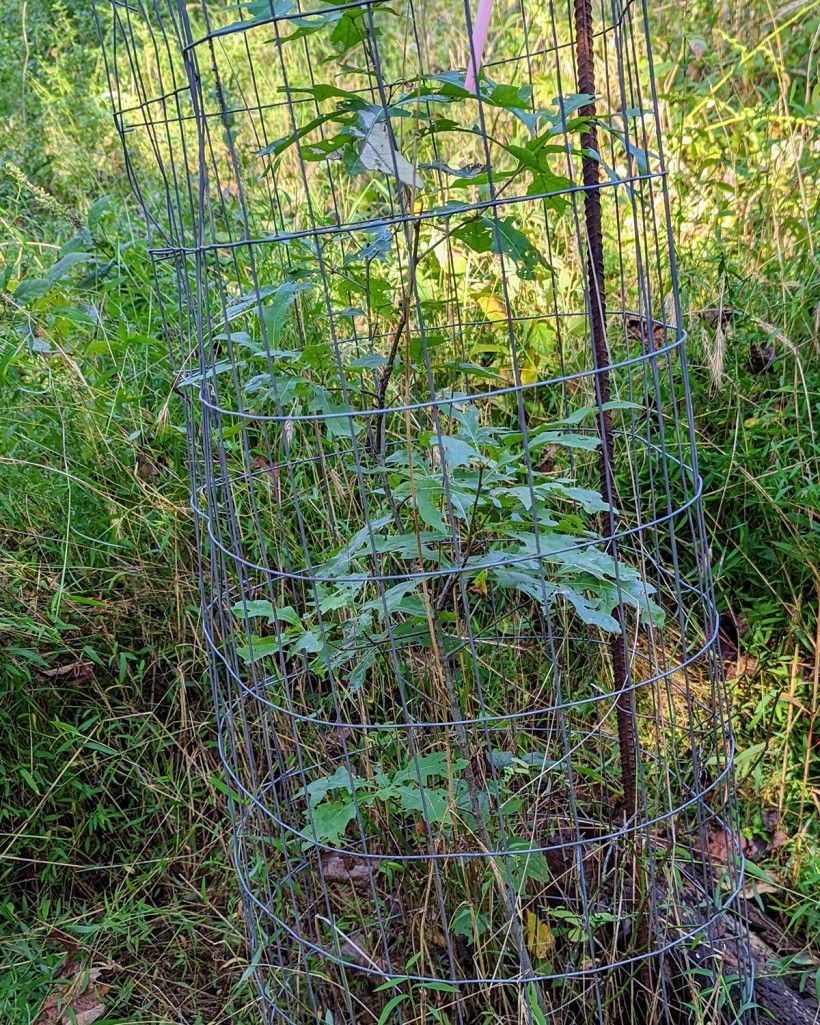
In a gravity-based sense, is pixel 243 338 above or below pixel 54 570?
above

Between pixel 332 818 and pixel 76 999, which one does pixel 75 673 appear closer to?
pixel 76 999

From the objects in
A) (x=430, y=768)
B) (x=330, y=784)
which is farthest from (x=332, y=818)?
(x=430, y=768)

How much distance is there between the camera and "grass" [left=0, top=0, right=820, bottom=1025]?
1.94m

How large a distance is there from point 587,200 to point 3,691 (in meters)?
1.52

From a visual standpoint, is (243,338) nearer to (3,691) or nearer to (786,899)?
(3,691)

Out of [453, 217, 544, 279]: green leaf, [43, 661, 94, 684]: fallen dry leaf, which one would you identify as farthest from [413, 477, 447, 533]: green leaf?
[43, 661, 94, 684]: fallen dry leaf

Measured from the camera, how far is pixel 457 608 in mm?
1792

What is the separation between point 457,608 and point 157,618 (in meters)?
0.78

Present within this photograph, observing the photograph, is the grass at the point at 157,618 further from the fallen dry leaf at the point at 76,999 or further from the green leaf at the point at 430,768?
the green leaf at the point at 430,768

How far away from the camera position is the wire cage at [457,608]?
4.36 feet

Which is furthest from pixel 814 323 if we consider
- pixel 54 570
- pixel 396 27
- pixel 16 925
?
pixel 396 27

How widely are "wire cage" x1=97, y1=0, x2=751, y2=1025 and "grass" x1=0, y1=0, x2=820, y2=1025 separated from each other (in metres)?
0.11

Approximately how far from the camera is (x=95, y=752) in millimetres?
2131

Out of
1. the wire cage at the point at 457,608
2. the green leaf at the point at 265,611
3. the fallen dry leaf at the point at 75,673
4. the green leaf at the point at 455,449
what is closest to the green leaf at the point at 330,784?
the wire cage at the point at 457,608
